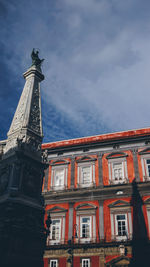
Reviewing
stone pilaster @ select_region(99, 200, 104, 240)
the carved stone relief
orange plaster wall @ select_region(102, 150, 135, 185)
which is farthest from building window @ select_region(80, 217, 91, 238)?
the carved stone relief

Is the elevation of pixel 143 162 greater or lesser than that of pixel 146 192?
greater

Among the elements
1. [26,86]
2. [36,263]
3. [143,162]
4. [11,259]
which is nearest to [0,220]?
[11,259]

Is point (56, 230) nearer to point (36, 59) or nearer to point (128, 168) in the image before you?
point (128, 168)

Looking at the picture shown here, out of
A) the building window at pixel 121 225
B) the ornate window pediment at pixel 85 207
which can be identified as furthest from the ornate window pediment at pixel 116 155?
the building window at pixel 121 225

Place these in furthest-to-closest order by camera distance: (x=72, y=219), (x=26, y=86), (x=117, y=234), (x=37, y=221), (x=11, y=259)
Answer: (x=72, y=219)
(x=117, y=234)
(x=26, y=86)
(x=37, y=221)
(x=11, y=259)

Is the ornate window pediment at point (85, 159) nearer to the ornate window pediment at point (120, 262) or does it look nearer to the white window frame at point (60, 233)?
the white window frame at point (60, 233)

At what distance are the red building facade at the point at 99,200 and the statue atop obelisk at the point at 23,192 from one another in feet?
39.0

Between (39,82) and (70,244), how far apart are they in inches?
563

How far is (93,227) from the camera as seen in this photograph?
21422 millimetres

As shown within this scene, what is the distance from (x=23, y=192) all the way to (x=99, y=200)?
45.0 feet

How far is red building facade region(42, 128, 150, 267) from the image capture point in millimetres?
20031

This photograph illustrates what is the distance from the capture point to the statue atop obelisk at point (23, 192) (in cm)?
857

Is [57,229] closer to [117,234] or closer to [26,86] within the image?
[117,234]

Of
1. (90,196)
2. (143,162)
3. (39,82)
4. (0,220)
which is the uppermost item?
(39,82)
